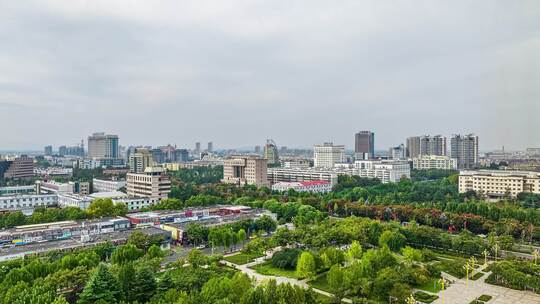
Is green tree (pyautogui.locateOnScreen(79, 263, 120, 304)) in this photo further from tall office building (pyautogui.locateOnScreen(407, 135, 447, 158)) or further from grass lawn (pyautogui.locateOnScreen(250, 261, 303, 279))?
tall office building (pyautogui.locateOnScreen(407, 135, 447, 158))

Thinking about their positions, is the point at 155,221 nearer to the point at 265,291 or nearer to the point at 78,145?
the point at 265,291

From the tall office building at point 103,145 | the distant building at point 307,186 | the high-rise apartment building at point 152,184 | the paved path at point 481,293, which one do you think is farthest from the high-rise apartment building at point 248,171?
the tall office building at point 103,145

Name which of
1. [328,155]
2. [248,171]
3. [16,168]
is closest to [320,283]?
[248,171]

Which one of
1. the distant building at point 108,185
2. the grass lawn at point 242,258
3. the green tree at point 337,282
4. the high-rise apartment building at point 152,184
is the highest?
the high-rise apartment building at point 152,184

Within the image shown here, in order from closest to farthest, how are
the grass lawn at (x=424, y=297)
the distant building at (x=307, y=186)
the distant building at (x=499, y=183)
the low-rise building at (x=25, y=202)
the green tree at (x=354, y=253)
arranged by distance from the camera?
the grass lawn at (x=424, y=297) < the green tree at (x=354, y=253) < the low-rise building at (x=25, y=202) < the distant building at (x=499, y=183) < the distant building at (x=307, y=186)

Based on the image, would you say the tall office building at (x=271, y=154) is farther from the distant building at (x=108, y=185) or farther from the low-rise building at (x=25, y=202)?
the low-rise building at (x=25, y=202)

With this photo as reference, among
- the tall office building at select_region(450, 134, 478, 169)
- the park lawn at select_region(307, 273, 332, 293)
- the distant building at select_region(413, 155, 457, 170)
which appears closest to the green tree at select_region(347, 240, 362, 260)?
the park lawn at select_region(307, 273, 332, 293)

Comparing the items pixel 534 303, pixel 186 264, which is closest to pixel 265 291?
pixel 186 264
